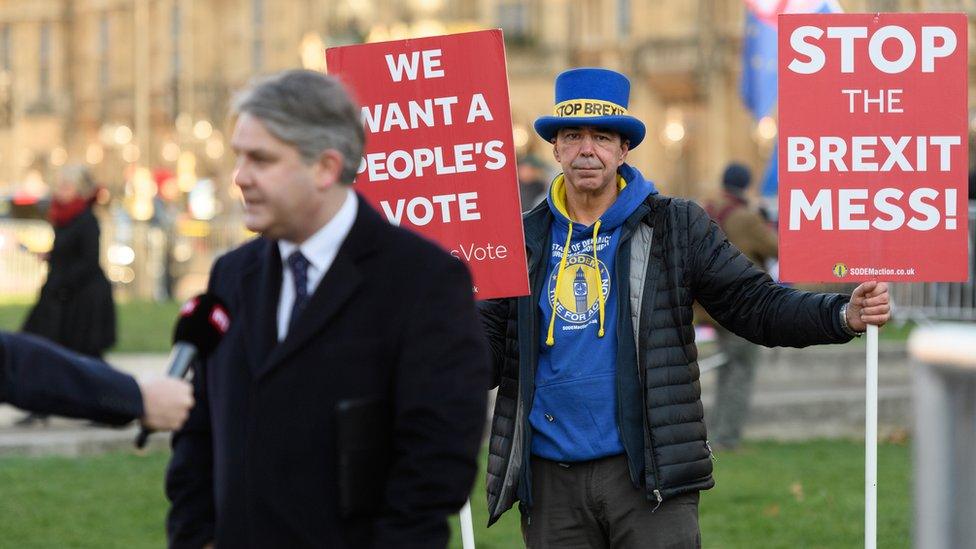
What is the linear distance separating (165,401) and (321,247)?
446mm

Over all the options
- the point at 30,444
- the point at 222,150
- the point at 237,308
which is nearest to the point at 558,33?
the point at 222,150

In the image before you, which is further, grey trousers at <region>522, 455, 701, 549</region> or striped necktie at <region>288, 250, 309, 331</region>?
grey trousers at <region>522, 455, 701, 549</region>

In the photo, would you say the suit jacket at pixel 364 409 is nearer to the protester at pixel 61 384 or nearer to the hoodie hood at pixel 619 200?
the protester at pixel 61 384

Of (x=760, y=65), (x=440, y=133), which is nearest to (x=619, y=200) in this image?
(x=440, y=133)

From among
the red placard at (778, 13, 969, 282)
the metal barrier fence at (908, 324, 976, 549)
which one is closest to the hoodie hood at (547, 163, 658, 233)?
the red placard at (778, 13, 969, 282)

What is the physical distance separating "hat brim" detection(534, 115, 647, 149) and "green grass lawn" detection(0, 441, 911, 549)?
4.22 metres

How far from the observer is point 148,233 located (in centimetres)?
3275

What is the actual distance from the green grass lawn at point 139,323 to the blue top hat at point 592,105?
11315mm

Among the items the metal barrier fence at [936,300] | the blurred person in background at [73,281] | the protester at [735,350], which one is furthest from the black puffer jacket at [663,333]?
the metal barrier fence at [936,300]

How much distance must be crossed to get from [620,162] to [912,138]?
132 cm

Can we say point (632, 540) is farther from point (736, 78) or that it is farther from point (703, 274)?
point (736, 78)

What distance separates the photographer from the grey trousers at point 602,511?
4965mm

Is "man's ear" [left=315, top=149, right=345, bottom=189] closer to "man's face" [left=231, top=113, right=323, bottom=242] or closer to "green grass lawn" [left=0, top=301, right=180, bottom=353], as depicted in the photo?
"man's face" [left=231, top=113, right=323, bottom=242]

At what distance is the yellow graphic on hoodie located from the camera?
16.7ft
